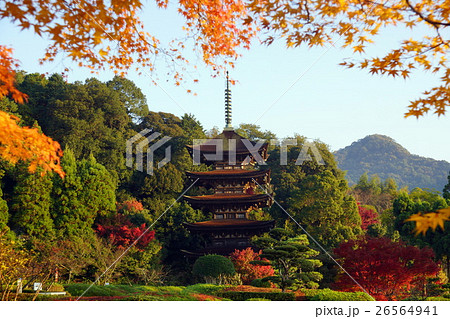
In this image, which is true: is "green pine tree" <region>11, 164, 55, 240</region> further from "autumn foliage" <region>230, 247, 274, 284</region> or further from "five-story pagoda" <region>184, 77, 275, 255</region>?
"autumn foliage" <region>230, 247, 274, 284</region>

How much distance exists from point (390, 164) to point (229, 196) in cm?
5488

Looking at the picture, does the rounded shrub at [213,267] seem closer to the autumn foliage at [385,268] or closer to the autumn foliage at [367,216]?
the autumn foliage at [385,268]

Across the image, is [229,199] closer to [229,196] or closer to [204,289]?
[229,196]

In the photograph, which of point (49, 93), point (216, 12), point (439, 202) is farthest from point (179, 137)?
point (216, 12)

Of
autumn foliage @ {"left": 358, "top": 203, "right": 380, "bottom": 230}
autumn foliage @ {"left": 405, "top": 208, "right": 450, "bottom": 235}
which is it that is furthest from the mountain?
autumn foliage @ {"left": 405, "top": 208, "right": 450, "bottom": 235}

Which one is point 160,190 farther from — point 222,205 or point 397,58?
point 397,58

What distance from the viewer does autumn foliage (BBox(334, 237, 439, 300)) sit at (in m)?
15.5

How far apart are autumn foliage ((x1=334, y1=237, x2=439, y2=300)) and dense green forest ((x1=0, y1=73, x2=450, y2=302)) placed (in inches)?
64.5

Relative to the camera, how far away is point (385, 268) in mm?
15508

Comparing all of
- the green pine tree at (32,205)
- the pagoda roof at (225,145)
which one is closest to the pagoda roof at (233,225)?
the pagoda roof at (225,145)

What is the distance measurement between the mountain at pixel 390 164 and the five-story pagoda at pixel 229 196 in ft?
149

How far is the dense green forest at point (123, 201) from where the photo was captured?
21.4m

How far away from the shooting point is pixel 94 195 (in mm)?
24906

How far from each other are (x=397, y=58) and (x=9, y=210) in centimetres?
2207
